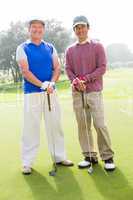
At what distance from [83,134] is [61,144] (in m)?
0.31

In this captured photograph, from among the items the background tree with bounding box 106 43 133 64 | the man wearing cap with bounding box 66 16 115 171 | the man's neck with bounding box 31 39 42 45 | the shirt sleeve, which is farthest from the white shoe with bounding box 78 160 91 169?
the background tree with bounding box 106 43 133 64

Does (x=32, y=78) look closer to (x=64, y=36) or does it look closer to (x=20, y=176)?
(x=20, y=176)

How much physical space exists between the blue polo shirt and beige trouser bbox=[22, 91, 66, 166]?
13 cm

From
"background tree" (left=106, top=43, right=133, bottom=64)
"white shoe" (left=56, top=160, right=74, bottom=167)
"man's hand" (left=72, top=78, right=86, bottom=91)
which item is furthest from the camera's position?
"background tree" (left=106, top=43, right=133, bottom=64)

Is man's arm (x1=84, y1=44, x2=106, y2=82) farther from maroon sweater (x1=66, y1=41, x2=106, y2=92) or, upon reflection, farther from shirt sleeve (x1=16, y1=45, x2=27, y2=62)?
shirt sleeve (x1=16, y1=45, x2=27, y2=62)

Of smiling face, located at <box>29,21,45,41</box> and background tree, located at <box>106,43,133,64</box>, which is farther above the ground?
smiling face, located at <box>29,21,45,41</box>

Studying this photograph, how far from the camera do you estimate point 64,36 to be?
5572 cm

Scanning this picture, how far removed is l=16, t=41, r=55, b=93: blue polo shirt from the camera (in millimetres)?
5160

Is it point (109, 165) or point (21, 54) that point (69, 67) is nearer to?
point (21, 54)

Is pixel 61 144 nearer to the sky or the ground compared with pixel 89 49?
nearer to the ground

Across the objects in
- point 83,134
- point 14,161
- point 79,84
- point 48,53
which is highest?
point 48,53

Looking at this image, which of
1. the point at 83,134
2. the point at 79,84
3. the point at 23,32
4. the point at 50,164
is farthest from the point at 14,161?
the point at 23,32

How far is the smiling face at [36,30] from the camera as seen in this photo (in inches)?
202

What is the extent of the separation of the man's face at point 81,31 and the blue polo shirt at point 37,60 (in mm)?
418
